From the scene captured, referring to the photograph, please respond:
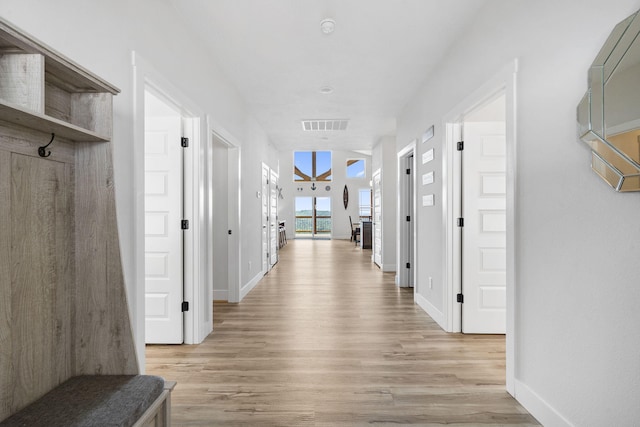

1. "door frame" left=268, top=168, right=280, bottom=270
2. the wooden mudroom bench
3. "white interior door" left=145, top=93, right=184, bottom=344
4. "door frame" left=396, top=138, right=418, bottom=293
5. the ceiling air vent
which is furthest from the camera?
"door frame" left=268, top=168, right=280, bottom=270

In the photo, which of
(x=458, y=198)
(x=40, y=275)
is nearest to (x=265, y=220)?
(x=458, y=198)

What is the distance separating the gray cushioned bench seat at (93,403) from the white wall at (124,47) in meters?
0.62

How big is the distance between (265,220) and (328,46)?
3.53m

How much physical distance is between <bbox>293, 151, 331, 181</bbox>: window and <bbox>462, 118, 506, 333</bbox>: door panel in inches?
434

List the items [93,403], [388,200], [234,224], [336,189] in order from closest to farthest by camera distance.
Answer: [93,403] < [234,224] < [388,200] < [336,189]

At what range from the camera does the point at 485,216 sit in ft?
9.87

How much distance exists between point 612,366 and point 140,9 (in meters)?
3.00

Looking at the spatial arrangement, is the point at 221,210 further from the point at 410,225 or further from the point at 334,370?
the point at 410,225

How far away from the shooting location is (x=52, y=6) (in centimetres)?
136

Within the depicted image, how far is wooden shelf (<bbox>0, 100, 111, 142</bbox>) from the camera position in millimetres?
978

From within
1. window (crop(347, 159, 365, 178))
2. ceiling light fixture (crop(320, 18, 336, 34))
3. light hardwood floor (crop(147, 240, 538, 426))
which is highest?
window (crop(347, 159, 365, 178))

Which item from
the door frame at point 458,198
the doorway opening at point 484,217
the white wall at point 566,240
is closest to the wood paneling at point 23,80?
the white wall at point 566,240

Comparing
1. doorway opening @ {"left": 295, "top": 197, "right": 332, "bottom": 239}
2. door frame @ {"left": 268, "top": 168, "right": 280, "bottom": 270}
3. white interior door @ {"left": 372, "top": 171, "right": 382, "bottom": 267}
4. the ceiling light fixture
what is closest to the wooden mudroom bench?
the ceiling light fixture

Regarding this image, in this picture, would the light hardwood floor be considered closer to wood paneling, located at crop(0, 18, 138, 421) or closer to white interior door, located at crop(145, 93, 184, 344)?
white interior door, located at crop(145, 93, 184, 344)
